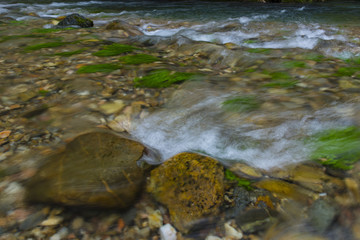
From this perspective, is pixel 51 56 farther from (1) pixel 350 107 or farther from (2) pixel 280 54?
(1) pixel 350 107

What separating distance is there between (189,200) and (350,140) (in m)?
1.63

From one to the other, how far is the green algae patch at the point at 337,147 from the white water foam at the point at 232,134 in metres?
0.08

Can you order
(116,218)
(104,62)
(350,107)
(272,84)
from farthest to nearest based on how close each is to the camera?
(104,62) < (272,84) < (350,107) < (116,218)

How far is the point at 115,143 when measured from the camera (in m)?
2.40

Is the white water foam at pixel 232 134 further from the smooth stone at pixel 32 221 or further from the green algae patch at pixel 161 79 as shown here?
the smooth stone at pixel 32 221

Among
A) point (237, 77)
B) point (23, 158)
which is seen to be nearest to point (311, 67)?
point (237, 77)

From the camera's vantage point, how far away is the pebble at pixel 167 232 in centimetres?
171

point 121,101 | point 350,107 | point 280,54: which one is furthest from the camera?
point 280,54

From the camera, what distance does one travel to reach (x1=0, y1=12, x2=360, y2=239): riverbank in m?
1.77

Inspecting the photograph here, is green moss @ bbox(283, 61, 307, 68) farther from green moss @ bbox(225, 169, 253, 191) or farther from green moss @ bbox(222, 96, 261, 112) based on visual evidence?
green moss @ bbox(225, 169, 253, 191)

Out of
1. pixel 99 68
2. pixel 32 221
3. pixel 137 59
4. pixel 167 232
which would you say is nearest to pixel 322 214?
pixel 167 232

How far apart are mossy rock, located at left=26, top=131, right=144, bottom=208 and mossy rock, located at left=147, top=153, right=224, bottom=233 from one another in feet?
0.59

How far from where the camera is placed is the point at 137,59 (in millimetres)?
4695

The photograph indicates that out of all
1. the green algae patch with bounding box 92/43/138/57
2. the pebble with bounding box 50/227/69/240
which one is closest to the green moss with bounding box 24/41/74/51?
the green algae patch with bounding box 92/43/138/57
